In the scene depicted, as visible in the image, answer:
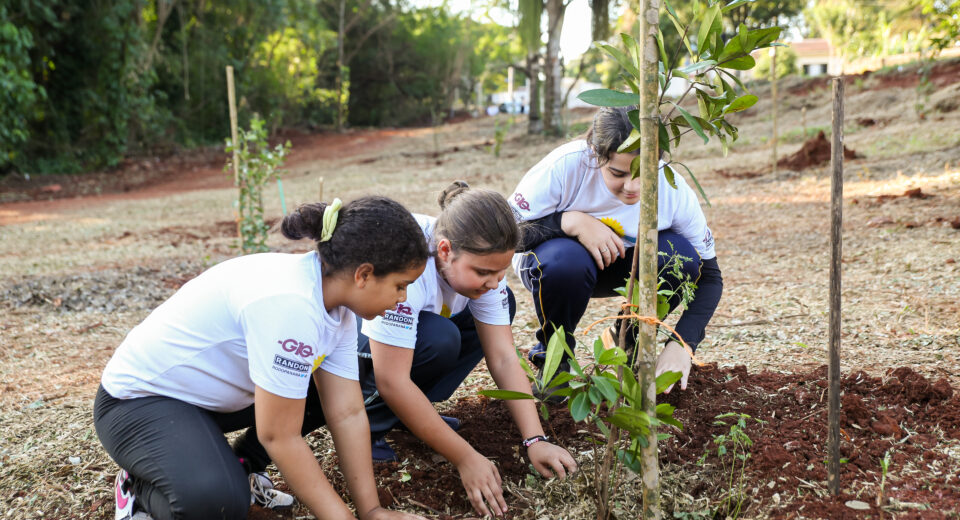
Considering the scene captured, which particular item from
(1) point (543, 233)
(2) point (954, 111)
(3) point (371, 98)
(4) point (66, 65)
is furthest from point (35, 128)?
(2) point (954, 111)

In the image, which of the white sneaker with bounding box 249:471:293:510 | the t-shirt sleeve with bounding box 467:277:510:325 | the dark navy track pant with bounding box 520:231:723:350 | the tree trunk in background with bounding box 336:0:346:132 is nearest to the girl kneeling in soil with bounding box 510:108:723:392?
the dark navy track pant with bounding box 520:231:723:350

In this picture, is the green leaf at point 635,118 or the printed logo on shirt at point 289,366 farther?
the printed logo on shirt at point 289,366

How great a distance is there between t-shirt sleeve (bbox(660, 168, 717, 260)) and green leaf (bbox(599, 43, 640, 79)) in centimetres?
96

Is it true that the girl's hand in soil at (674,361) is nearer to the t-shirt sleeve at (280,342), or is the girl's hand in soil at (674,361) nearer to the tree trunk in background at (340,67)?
the t-shirt sleeve at (280,342)

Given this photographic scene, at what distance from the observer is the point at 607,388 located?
145 centimetres

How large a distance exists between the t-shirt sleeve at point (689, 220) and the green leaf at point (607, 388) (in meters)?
1.06

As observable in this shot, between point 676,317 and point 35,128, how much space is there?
41.3 ft

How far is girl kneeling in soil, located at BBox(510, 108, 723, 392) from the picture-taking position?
2350 millimetres

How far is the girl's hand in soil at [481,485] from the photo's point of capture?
186 cm

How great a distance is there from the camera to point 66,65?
12.5 m

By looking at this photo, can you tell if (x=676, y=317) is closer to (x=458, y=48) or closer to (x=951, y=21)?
(x=951, y=21)

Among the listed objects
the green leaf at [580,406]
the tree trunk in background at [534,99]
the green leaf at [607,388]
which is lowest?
the green leaf at [580,406]

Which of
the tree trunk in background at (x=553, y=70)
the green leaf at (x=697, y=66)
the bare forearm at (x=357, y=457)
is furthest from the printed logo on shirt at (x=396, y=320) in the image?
the tree trunk in background at (x=553, y=70)

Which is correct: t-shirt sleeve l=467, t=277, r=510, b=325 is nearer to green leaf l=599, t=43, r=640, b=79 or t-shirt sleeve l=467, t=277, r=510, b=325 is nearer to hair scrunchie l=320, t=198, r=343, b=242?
hair scrunchie l=320, t=198, r=343, b=242
